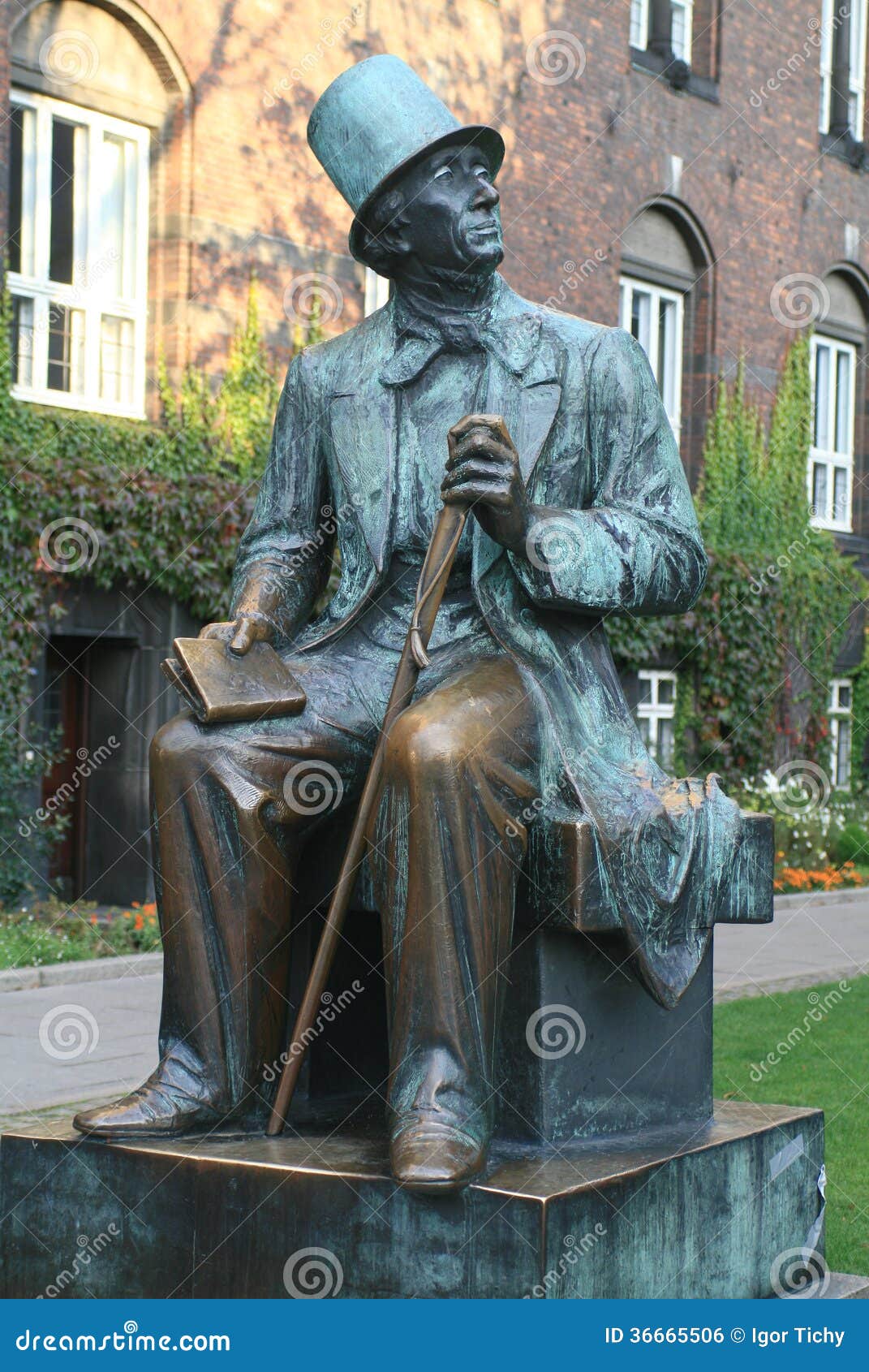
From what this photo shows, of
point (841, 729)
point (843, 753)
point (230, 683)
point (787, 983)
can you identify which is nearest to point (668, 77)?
point (841, 729)

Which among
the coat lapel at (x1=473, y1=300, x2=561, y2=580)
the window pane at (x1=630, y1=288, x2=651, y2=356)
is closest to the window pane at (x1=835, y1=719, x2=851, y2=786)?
the window pane at (x1=630, y1=288, x2=651, y2=356)

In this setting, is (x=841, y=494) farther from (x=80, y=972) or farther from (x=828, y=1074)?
(x=828, y=1074)

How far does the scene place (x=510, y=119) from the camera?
55.4 ft

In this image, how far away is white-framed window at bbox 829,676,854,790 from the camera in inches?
848

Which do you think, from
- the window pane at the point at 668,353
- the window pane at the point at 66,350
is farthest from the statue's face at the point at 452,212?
the window pane at the point at 668,353

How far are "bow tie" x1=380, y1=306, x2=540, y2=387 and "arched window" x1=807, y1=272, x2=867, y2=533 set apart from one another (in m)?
18.0

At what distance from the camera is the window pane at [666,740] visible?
1833cm

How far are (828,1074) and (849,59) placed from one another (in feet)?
58.2

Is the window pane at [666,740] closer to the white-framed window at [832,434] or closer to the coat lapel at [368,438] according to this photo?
the white-framed window at [832,434]

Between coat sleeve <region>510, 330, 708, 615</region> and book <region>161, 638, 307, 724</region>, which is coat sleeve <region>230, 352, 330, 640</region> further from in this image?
coat sleeve <region>510, 330, 708, 615</region>

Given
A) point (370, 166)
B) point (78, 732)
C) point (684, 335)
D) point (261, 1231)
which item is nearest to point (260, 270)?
point (78, 732)

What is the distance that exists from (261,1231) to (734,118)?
1843cm

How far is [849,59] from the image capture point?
22.9 meters

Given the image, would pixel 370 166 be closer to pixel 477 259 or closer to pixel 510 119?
pixel 477 259
